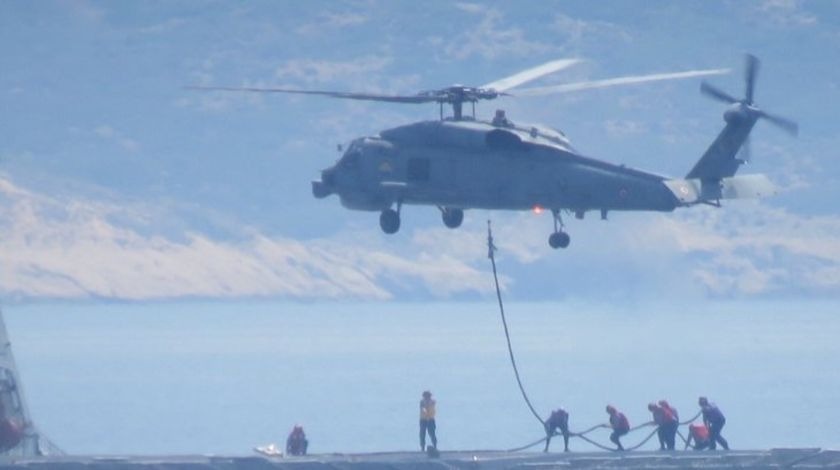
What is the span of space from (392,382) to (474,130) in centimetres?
13026

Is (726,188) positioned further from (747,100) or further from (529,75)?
(529,75)

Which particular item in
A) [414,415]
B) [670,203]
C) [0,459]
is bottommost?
[0,459]

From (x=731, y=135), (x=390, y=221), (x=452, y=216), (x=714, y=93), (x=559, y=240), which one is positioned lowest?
(x=559, y=240)

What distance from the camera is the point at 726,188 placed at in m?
44.0

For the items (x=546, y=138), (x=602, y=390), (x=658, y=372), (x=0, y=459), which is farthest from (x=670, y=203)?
(x=658, y=372)

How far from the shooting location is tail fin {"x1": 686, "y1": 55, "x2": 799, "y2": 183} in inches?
1746

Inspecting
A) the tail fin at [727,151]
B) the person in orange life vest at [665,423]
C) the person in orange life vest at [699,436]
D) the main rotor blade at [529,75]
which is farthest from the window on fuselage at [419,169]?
the person in orange life vest at [699,436]

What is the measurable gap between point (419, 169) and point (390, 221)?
126cm

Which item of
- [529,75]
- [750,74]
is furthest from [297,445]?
[750,74]

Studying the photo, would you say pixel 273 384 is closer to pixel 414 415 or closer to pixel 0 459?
pixel 414 415

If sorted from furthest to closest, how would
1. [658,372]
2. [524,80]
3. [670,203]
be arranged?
[658,372] → [524,80] → [670,203]

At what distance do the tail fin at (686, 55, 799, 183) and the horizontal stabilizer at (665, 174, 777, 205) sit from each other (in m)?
0.22

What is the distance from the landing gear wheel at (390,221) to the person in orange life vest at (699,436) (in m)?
11.4

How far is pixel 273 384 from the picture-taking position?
171500mm
